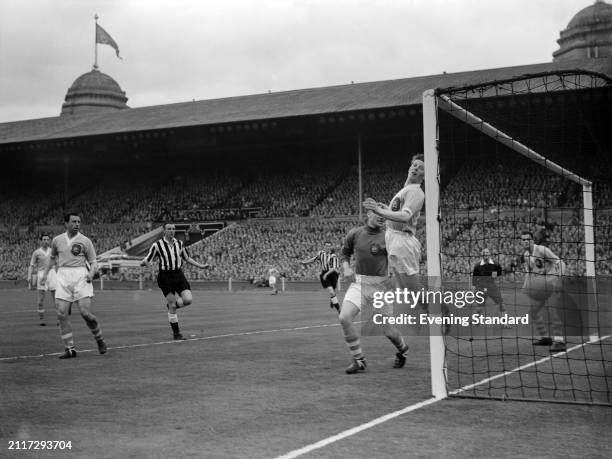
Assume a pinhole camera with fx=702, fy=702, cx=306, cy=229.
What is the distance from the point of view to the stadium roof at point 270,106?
1676 inches

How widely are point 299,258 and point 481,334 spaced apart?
27.5 m

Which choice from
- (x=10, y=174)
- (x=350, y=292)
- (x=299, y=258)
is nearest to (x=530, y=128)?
(x=350, y=292)

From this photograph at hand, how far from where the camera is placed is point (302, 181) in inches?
1948

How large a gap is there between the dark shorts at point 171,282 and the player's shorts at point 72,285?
2.59 meters

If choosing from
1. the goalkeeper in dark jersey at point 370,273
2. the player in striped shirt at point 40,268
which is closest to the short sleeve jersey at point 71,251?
the goalkeeper in dark jersey at point 370,273

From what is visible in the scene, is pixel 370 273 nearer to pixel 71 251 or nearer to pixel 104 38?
pixel 71 251

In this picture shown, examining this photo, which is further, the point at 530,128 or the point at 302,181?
the point at 302,181

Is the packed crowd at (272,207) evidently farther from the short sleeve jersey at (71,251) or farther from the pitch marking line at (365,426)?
the pitch marking line at (365,426)

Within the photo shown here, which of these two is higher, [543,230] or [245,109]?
[245,109]

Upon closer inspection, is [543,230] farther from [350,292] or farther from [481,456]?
[481,456]

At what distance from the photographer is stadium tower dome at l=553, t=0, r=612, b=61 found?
73.2 m

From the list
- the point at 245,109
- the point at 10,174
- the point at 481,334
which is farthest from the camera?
the point at 10,174

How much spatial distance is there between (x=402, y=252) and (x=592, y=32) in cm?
7442

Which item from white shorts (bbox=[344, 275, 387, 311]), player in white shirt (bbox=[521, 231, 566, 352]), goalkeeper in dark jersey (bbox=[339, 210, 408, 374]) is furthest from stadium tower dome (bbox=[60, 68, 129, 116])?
white shorts (bbox=[344, 275, 387, 311])
